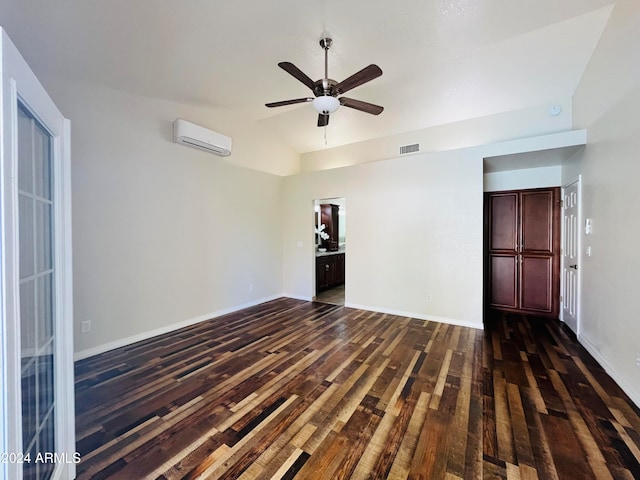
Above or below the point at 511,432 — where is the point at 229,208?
above

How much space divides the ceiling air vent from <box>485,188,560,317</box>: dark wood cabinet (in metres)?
1.57

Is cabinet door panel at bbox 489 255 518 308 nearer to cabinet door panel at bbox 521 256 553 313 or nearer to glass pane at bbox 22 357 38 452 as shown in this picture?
cabinet door panel at bbox 521 256 553 313

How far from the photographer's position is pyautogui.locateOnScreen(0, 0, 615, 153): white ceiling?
242 cm

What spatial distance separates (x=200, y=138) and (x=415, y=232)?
3.75 m

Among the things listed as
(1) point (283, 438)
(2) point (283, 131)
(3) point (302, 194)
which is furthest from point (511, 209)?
(1) point (283, 438)

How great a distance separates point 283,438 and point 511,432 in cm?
163

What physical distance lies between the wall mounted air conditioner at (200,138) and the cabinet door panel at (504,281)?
204 inches

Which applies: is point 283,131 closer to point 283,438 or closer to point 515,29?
point 515,29

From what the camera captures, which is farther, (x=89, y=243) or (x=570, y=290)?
(x=570, y=290)

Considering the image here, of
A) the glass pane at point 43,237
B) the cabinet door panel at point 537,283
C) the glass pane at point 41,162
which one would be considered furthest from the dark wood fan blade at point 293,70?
the cabinet door panel at point 537,283

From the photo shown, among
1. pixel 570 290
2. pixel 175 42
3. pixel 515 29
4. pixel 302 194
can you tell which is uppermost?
pixel 515 29

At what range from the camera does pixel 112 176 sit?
10.9ft

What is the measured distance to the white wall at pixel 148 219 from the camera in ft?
10.3

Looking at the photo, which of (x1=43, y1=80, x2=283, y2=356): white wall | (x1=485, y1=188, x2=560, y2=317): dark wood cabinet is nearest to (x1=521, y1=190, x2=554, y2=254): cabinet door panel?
(x1=485, y1=188, x2=560, y2=317): dark wood cabinet
